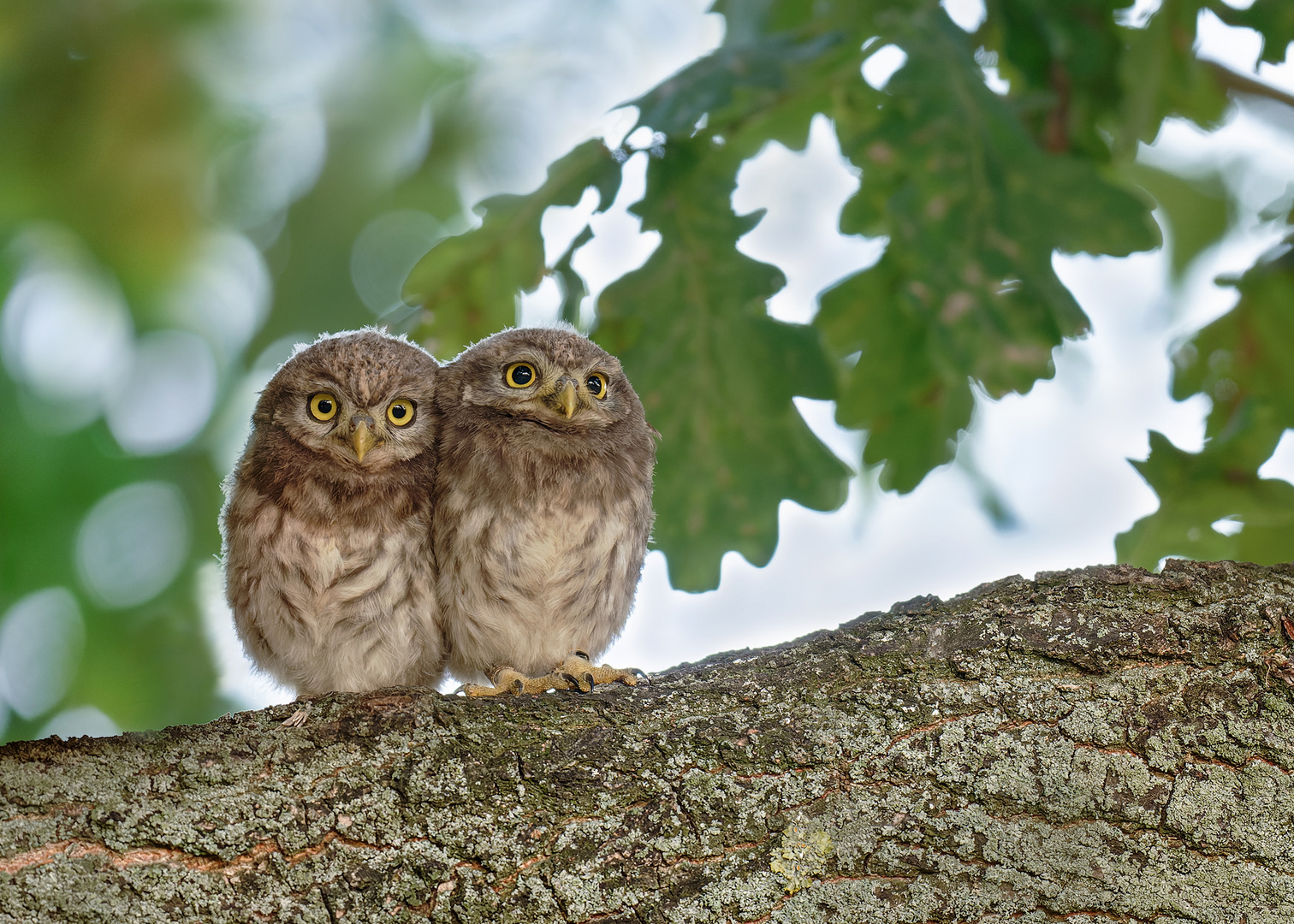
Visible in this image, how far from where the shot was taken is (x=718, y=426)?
3.16 metres

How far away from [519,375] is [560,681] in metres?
0.81

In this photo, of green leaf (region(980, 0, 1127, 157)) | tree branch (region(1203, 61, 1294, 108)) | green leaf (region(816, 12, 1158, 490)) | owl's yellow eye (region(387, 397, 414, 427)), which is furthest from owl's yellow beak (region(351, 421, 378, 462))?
tree branch (region(1203, 61, 1294, 108))

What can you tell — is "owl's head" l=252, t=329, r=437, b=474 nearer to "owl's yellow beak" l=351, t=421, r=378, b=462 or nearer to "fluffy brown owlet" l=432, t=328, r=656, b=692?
"owl's yellow beak" l=351, t=421, r=378, b=462

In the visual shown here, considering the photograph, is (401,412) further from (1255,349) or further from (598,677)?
(1255,349)

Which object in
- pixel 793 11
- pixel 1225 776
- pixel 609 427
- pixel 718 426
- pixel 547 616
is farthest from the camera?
pixel 793 11

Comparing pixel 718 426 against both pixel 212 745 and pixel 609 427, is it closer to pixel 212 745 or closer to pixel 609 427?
pixel 609 427

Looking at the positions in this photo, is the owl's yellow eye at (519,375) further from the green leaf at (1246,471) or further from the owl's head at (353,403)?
the green leaf at (1246,471)

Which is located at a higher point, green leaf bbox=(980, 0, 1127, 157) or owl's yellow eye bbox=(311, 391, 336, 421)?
green leaf bbox=(980, 0, 1127, 157)

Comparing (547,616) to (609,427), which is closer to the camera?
(547,616)

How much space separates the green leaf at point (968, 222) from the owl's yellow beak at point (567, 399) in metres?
0.82

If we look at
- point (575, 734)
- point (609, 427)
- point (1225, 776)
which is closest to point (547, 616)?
point (609, 427)

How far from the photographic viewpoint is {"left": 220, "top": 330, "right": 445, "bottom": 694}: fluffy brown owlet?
102 inches

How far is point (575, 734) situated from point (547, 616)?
2.44ft

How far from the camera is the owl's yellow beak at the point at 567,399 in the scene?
279 centimetres
